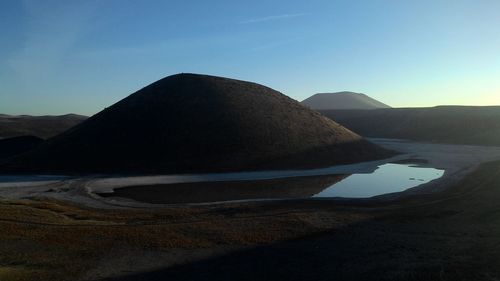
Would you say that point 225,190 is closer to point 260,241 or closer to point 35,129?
point 260,241

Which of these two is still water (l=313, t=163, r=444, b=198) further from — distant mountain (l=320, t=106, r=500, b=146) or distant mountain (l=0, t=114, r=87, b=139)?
distant mountain (l=0, t=114, r=87, b=139)

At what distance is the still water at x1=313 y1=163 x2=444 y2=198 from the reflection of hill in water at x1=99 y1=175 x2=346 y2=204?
1599mm

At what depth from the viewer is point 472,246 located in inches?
853

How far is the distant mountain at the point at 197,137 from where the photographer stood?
67688 millimetres

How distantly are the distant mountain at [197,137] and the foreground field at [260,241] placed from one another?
103 ft

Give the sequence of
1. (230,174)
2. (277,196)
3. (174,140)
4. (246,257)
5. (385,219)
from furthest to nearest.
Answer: (174,140)
(230,174)
(277,196)
(385,219)
(246,257)

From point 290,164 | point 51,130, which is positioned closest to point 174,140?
point 290,164

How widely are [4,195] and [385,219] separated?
30.8 meters

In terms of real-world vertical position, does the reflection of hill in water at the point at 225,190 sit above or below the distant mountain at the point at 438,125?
below

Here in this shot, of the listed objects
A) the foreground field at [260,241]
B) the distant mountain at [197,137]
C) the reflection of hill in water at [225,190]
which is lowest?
the foreground field at [260,241]

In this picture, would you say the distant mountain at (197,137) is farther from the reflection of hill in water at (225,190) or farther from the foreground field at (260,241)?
the foreground field at (260,241)

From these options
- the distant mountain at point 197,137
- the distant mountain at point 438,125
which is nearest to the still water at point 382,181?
the distant mountain at point 197,137

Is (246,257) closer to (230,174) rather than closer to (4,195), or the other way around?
(4,195)

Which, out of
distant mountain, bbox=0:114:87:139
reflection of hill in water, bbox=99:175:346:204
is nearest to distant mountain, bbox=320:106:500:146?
reflection of hill in water, bbox=99:175:346:204
